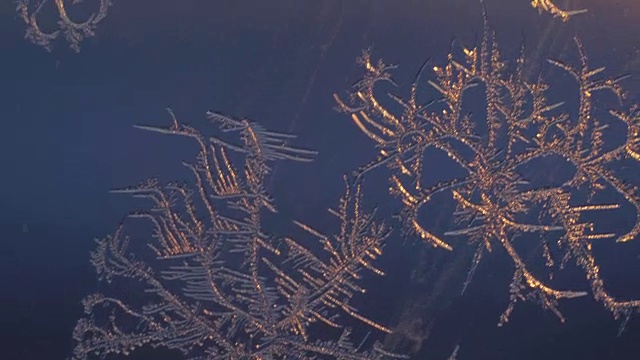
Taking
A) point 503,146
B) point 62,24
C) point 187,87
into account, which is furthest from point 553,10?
point 62,24

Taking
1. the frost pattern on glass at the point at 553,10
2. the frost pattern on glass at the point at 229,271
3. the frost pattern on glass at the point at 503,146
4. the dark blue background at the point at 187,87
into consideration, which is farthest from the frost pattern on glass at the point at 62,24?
the frost pattern on glass at the point at 553,10

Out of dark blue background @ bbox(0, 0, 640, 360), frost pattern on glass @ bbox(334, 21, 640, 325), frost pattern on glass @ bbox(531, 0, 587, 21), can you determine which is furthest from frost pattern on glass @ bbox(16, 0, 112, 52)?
frost pattern on glass @ bbox(531, 0, 587, 21)

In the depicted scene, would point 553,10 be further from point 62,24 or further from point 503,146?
point 62,24

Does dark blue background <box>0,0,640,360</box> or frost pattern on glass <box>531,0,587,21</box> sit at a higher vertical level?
frost pattern on glass <box>531,0,587,21</box>

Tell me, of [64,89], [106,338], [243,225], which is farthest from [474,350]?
[64,89]

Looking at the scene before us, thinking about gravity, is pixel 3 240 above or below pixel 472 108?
below

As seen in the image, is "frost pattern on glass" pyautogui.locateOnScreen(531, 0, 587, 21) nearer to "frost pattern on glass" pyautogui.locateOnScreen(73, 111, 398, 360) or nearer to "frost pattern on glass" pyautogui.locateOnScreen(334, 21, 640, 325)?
"frost pattern on glass" pyautogui.locateOnScreen(334, 21, 640, 325)

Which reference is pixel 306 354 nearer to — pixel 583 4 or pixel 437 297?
pixel 437 297
